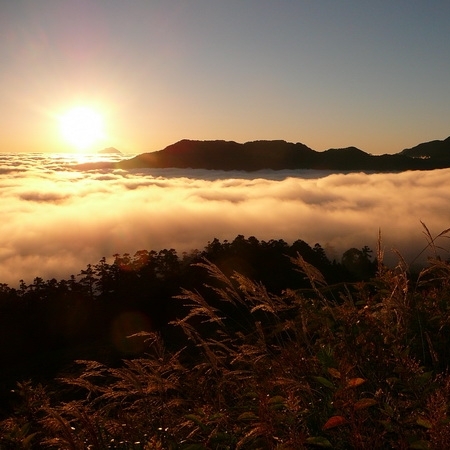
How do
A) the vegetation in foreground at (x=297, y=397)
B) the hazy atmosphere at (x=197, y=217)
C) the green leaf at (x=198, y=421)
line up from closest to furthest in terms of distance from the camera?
1. the vegetation in foreground at (x=297, y=397)
2. the green leaf at (x=198, y=421)
3. the hazy atmosphere at (x=197, y=217)

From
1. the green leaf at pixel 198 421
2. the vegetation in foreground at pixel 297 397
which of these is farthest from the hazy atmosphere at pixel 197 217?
the green leaf at pixel 198 421

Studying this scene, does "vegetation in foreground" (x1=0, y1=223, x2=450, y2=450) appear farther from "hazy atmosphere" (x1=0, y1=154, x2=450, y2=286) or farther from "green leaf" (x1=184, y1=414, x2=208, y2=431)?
"hazy atmosphere" (x1=0, y1=154, x2=450, y2=286)

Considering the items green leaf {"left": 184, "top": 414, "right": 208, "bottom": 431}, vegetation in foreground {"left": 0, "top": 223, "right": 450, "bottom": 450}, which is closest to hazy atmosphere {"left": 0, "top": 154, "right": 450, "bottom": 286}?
vegetation in foreground {"left": 0, "top": 223, "right": 450, "bottom": 450}

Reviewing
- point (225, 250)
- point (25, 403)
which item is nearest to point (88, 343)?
point (225, 250)

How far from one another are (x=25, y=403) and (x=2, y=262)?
456 feet

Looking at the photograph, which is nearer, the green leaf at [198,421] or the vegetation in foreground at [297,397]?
the vegetation in foreground at [297,397]

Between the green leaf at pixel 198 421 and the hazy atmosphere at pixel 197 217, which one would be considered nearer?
the green leaf at pixel 198 421

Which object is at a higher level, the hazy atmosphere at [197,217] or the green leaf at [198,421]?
the green leaf at [198,421]

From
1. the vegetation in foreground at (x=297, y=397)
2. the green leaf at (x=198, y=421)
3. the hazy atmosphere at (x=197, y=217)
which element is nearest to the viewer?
the vegetation in foreground at (x=297, y=397)

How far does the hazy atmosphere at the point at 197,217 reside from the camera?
129 m

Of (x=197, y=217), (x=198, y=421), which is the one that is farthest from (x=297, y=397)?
(x=197, y=217)

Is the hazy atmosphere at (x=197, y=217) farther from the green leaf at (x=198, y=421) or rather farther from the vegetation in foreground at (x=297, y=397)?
the green leaf at (x=198, y=421)

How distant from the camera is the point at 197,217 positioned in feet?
513

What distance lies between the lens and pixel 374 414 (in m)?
2.47
